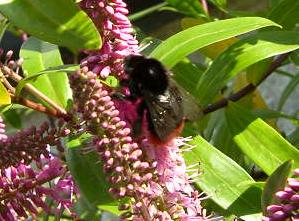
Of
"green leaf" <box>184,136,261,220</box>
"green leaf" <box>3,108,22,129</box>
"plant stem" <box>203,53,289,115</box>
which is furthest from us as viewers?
"green leaf" <box>3,108,22,129</box>

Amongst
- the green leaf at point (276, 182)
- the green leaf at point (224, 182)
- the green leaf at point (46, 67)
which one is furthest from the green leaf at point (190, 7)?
the green leaf at point (276, 182)

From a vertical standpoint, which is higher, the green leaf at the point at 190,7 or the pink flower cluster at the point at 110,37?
the pink flower cluster at the point at 110,37

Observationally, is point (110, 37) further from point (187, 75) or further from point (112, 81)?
point (187, 75)

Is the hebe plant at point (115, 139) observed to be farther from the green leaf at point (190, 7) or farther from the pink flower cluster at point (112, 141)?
the green leaf at point (190, 7)

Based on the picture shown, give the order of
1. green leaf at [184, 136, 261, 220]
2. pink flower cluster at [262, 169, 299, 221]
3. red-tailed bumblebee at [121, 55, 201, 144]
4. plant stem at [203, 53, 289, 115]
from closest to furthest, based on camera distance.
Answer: pink flower cluster at [262, 169, 299, 221]
red-tailed bumblebee at [121, 55, 201, 144]
green leaf at [184, 136, 261, 220]
plant stem at [203, 53, 289, 115]

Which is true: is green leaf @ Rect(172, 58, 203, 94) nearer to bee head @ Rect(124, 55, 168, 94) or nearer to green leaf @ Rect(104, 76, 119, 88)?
green leaf @ Rect(104, 76, 119, 88)

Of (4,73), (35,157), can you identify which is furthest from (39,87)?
(35,157)

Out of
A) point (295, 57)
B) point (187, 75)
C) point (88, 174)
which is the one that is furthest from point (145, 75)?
point (295, 57)

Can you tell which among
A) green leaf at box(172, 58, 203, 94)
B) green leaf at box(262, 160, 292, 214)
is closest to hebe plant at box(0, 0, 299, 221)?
green leaf at box(262, 160, 292, 214)
